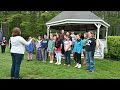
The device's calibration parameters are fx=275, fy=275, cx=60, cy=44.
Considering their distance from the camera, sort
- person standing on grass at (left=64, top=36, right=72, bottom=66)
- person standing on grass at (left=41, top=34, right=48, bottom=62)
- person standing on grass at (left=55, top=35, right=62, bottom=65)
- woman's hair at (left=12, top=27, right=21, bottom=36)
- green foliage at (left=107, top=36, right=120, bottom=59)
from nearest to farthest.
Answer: woman's hair at (left=12, top=27, right=21, bottom=36), person standing on grass at (left=64, top=36, right=72, bottom=66), person standing on grass at (left=55, top=35, right=62, bottom=65), person standing on grass at (left=41, top=34, right=48, bottom=62), green foliage at (left=107, top=36, right=120, bottom=59)

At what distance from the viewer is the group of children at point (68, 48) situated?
10117 mm

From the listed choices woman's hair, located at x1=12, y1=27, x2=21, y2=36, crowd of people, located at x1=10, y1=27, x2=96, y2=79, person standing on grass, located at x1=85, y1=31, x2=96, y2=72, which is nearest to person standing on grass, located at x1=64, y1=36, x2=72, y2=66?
crowd of people, located at x1=10, y1=27, x2=96, y2=79

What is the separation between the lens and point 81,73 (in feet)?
31.8

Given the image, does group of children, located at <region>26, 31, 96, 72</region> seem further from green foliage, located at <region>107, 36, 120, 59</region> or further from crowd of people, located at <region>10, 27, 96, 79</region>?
green foliage, located at <region>107, 36, 120, 59</region>

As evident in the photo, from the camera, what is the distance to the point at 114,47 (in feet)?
53.1

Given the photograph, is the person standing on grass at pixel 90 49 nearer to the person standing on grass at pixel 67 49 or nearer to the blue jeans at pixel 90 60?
Answer: the blue jeans at pixel 90 60

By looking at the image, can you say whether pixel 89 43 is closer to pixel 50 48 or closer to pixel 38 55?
pixel 50 48

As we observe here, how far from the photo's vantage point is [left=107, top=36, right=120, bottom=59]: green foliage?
1596 centimetres

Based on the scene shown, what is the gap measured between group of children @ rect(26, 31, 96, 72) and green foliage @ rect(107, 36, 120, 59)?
433 centimetres

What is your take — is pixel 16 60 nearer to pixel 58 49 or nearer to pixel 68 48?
pixel 68 48

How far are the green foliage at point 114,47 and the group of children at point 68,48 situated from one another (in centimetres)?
433
